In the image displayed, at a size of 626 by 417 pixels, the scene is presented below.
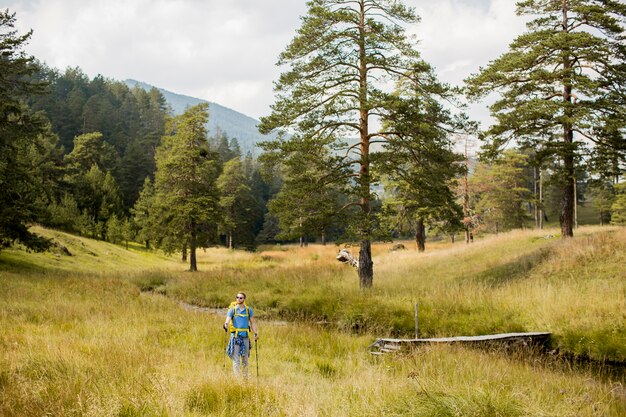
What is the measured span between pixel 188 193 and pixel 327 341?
23.9 m

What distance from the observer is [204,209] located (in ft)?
101

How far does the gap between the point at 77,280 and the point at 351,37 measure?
17.3 metres

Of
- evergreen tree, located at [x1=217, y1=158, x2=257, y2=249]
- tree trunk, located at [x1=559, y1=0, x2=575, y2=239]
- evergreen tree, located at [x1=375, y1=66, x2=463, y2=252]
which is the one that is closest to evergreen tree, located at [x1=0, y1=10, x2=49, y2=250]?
evergreen tree, located at [x1=375, y1=66, x2=463, y2=252]

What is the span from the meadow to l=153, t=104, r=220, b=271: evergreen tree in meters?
7.06

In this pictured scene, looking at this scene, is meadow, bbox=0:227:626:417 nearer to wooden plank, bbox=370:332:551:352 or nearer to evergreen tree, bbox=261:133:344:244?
wooden plank, bbox=370:332:551:352

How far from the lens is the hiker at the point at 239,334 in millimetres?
7835

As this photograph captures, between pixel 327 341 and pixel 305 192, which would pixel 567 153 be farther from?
pixel 327 341

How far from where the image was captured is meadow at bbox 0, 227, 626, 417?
542 centimetres

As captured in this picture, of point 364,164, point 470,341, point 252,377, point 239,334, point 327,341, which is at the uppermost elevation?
point 364,164

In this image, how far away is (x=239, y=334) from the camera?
7.92 metres

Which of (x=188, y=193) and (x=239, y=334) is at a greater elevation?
(x=188, y=193)

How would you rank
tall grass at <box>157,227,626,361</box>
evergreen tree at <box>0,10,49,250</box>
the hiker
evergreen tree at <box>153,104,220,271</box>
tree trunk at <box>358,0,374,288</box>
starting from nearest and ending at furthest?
the hiker < tall grass at <box>157,227,626,361</box> < tree trunk at <box>358,0,374,288</box> < evergreen tree at <box>0,10,49,250</box> < evergreen tree at <box>153,104,220,271</box>

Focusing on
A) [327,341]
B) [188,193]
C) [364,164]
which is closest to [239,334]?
[327,341]

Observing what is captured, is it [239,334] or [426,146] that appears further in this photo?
[426,146]
